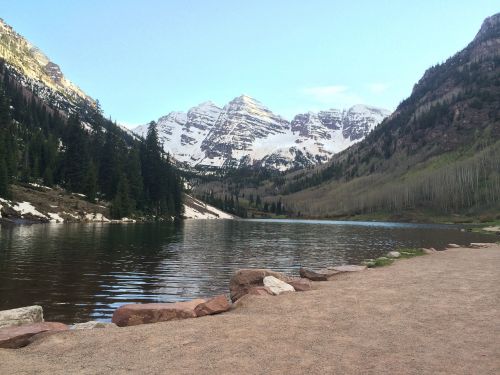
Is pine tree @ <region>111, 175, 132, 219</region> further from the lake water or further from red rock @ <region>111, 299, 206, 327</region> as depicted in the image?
red rock @ <region>111, 299, 206, 327</region>

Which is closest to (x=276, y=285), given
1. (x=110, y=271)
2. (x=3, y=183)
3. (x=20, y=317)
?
(x=20, y=317)

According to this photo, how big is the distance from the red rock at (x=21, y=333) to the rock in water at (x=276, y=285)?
33.8ft

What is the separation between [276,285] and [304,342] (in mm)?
9996

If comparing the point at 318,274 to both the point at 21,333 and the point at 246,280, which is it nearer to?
the point at 246,280

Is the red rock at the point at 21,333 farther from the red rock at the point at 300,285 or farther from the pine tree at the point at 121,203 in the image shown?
the pine tree at the point at 121,203

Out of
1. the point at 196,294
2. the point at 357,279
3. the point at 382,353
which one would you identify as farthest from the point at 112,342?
the point at 357,279

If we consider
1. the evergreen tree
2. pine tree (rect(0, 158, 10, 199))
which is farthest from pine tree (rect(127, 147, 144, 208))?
pine tree (rect(0, 158, 10, 199))

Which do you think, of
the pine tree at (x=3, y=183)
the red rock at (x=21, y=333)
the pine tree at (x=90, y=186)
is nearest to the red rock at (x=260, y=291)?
the red rock at (x=21, y=333)

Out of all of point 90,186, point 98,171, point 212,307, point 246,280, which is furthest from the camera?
point 98,171

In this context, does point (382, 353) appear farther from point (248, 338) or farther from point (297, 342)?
point (248, 338)

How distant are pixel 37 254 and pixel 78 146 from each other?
4463 inches

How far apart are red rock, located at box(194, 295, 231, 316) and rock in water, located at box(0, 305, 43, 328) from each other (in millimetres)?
6324

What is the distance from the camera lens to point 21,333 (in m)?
13.4

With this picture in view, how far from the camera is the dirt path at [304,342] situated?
33.3 ft
